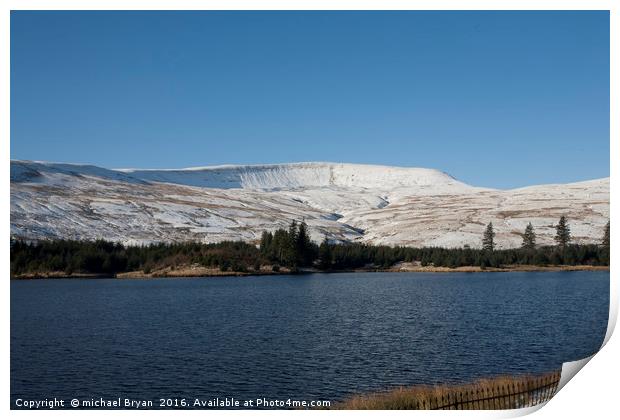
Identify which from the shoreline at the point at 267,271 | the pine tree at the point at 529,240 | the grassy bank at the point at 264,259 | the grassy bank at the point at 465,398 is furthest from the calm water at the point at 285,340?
the pine tree at the point at 529,240

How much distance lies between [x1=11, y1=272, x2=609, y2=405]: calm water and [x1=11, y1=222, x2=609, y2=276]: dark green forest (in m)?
43.4

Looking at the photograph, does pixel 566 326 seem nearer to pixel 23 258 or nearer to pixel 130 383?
pixel 130 383

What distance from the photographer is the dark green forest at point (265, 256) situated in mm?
123562

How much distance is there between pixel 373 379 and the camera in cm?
3438

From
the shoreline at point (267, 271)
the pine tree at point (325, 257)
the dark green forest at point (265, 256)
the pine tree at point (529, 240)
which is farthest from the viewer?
the pine tree at point (529, 240)

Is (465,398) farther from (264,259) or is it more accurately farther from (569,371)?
(264,259)

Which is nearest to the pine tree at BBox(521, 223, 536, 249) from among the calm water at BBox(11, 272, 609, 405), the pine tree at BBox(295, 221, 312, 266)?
the pine tree at BBox(295, 221, 312, 266)

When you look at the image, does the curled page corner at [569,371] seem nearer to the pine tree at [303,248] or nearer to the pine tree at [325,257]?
the pine tree at [303,248]

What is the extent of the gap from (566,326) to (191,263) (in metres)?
91.2

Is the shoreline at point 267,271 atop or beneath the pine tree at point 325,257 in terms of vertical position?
beneath

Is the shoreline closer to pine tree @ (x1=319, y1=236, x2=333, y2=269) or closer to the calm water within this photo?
pine tree @ (x1=319, y1=236, x2=333, y2=269)

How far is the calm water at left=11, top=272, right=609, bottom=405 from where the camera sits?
1350 inches

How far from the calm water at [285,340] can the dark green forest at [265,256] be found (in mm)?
43415
